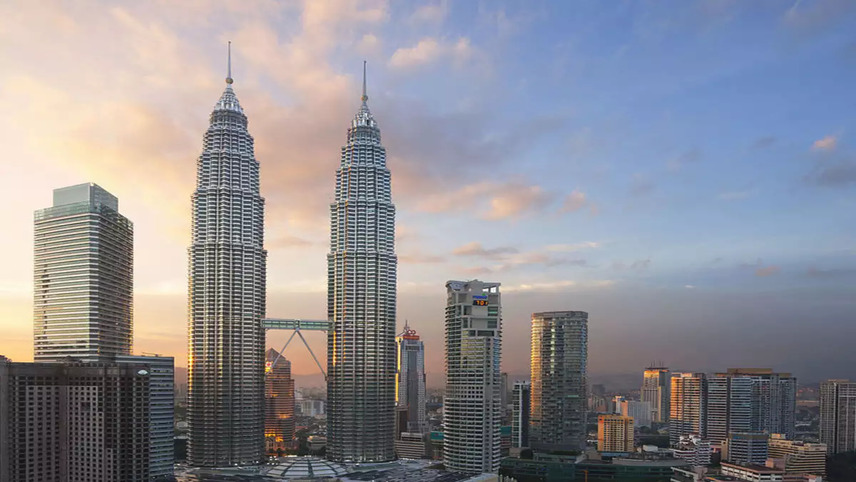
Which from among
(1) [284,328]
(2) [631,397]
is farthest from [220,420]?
(2) [631,397]

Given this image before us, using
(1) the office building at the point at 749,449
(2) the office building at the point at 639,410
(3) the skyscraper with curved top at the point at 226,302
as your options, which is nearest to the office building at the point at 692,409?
(1) the office building at the point at 749,449

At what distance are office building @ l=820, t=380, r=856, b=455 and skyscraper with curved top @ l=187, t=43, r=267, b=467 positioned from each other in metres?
83.9

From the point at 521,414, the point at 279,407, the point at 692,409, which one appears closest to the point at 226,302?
the point at 521,414

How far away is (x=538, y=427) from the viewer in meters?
99.2

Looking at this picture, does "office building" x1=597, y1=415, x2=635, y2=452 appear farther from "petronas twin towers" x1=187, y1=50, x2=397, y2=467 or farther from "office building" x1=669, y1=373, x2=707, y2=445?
"petronas twin towers" x1=187, y1=50, x2=397, y2=467

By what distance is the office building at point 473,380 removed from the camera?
67625 mm

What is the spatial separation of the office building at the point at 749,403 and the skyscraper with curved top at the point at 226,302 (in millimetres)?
71277

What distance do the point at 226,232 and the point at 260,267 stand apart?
229 inches

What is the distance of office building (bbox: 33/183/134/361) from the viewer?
62.4 m

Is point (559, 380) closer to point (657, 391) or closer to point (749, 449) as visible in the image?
point (749, 449)

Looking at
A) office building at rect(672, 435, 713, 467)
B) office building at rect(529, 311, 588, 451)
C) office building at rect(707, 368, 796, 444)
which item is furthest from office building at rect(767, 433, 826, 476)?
office building at rect(529, 311, 588, 451)

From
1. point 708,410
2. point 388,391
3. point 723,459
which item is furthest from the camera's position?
point 708,410

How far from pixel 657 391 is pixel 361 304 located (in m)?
106

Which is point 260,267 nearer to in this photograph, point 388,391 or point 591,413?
point 388,391
